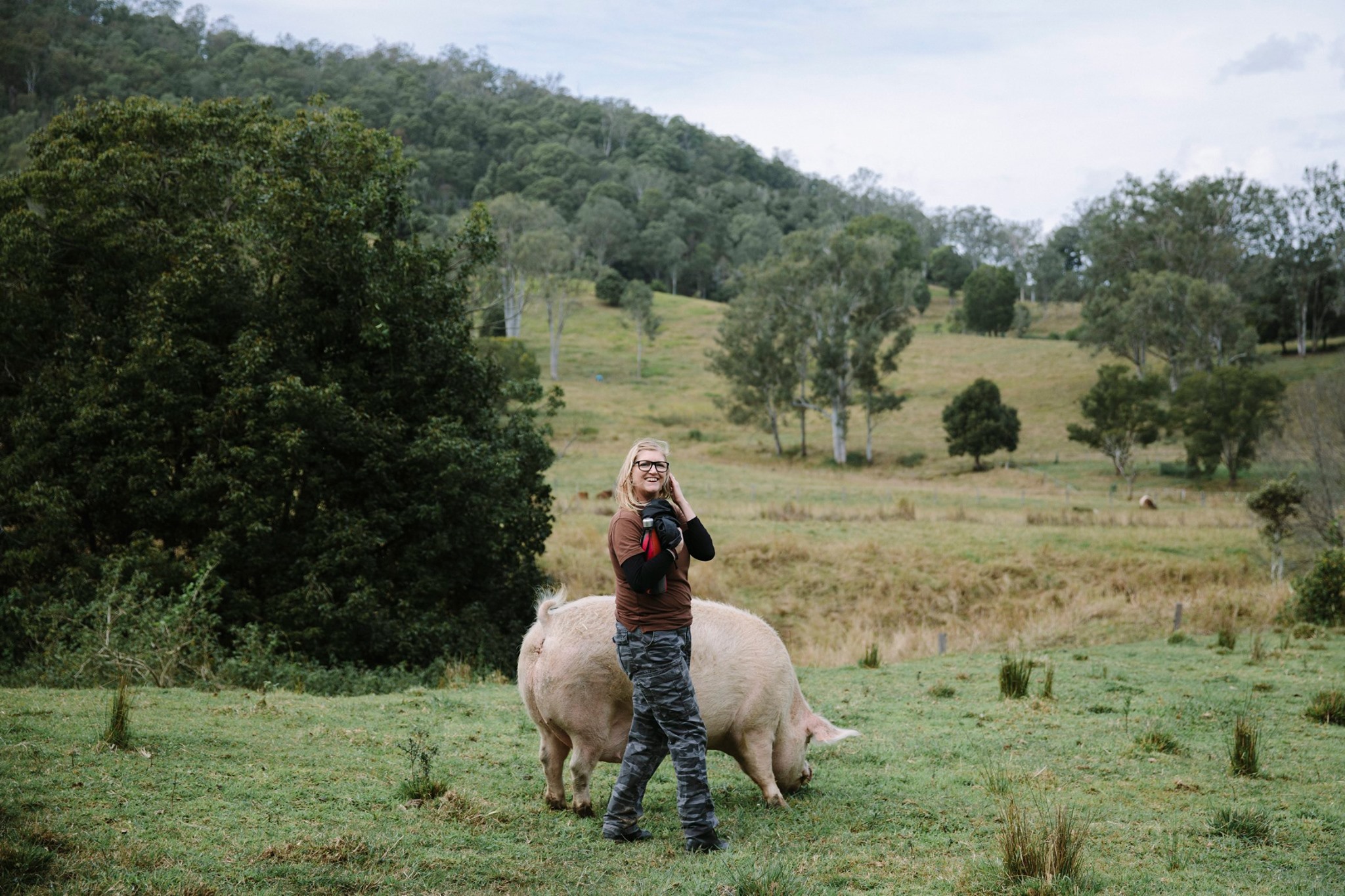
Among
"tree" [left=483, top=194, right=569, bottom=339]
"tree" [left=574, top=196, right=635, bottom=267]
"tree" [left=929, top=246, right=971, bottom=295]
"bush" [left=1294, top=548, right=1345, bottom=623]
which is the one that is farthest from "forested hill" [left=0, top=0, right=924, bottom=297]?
"bush" [left=1294, top=548, right=1345, bottom=623]

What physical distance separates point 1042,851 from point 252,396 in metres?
14.8

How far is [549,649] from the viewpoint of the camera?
6340mm

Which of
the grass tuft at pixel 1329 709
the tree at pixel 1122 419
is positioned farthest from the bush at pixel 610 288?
the grass tuft at pixel 1329 709

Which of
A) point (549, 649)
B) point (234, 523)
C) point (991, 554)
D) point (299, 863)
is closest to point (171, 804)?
point (299, 863)

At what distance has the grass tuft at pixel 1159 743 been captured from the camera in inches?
334

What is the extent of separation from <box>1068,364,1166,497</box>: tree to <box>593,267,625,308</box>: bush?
218 feet

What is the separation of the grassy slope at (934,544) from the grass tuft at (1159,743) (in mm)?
8311

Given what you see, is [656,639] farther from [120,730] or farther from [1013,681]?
[1013,681]

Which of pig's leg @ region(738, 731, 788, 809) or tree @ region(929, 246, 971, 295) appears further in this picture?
tree @ region(929, 246, 971, 295)

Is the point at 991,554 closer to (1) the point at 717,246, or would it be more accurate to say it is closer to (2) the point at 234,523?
(2) the point at 234,523

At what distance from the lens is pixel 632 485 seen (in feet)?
18.8

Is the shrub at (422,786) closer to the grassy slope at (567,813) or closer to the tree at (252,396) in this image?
the grassy slope at (567,813)

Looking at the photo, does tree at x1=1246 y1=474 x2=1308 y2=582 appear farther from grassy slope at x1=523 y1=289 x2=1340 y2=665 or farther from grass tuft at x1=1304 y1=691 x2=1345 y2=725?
grass tuft at x1=1304 y1=691 x2=1345 y2=725

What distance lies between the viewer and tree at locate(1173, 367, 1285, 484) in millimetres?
48031
